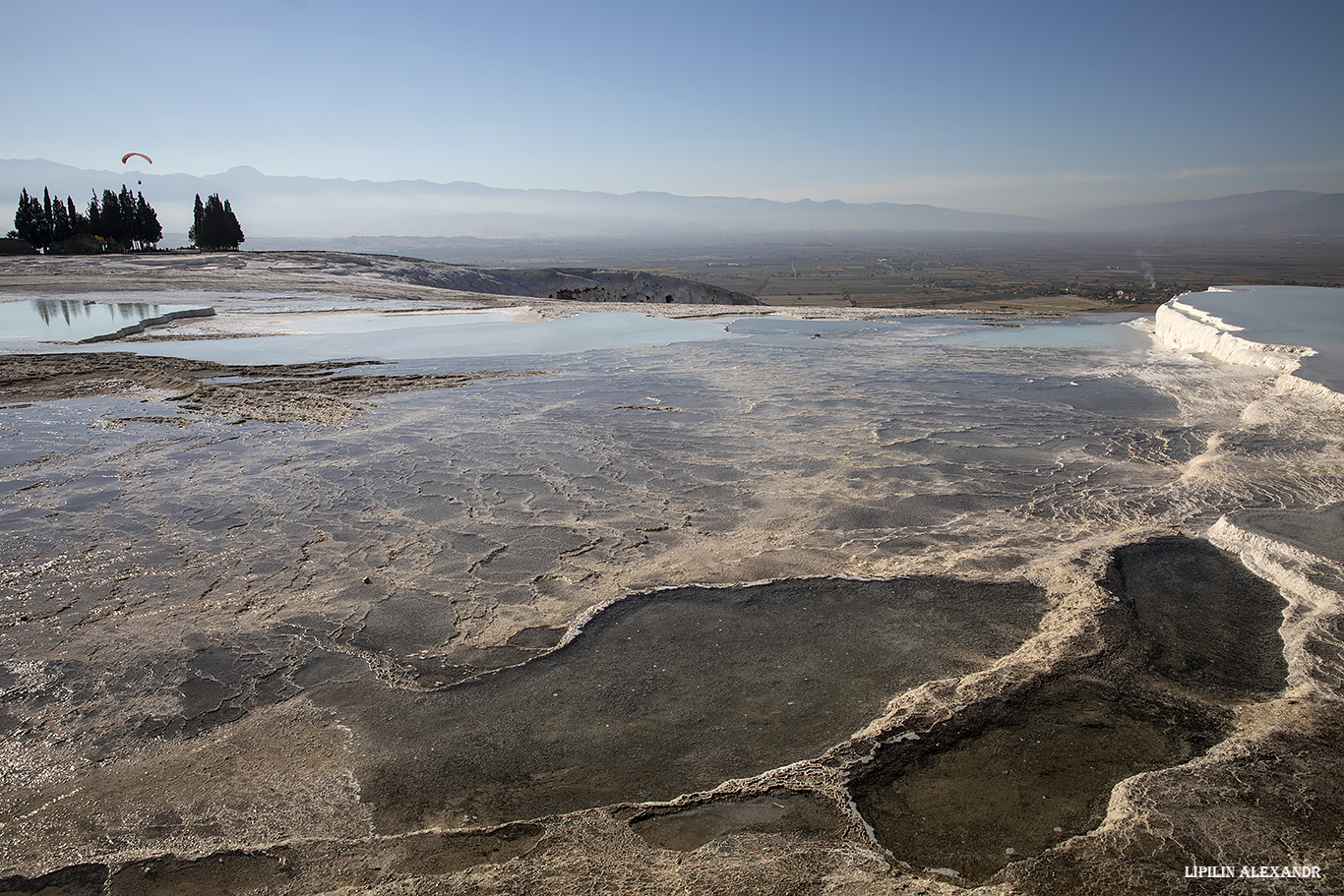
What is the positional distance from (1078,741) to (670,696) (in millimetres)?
1835

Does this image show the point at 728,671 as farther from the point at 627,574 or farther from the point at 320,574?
the point at 320,574

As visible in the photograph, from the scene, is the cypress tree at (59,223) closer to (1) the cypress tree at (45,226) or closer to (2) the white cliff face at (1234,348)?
(1) the cypress tree at (45,226)

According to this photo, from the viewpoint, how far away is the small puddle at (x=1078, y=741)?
2734mm

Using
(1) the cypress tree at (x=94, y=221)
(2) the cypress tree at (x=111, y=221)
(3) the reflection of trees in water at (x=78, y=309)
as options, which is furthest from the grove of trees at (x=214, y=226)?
(3) the reflection of trees in water at (x=78, y=309)

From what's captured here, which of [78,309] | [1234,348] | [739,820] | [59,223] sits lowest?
[739,820]

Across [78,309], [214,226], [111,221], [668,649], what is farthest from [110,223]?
[668,649]

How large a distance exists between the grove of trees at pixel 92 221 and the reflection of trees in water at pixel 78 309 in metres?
22.8

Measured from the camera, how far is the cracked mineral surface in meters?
2.68

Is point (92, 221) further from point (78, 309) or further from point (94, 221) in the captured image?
point (78, 309)

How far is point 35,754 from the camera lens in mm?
3152

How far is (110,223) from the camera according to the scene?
3838 centimetres

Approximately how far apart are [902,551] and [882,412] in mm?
3949

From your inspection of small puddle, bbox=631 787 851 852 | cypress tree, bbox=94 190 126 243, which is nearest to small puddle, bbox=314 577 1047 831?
small puddle, bbox=631 787 851 852

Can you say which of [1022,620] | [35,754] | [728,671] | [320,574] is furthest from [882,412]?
[35,754]
